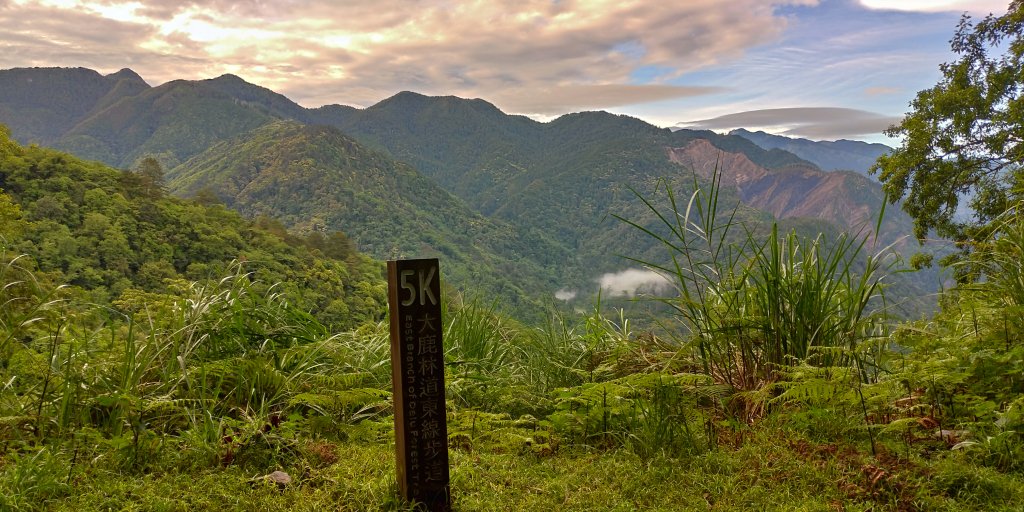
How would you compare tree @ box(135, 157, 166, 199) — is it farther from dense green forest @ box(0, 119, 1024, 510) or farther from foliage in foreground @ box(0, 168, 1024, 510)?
foliage in foreground @ box(0, 168, 1024, 510)

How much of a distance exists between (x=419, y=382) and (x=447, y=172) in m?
166

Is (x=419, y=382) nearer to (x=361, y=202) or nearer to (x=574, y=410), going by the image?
(x=574, y=410)

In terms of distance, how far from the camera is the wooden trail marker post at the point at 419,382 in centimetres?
197

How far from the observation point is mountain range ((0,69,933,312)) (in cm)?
7531

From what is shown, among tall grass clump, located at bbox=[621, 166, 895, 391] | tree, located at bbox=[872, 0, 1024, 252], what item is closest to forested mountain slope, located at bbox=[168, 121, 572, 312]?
tree, located at bbox=[872, 0, 1024, 252]

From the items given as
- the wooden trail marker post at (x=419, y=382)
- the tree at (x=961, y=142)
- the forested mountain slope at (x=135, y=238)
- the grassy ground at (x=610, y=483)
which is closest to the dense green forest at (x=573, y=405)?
the grassy ground at (x=610, y=483)

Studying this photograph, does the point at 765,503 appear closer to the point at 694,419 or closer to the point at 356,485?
the point at 694,419

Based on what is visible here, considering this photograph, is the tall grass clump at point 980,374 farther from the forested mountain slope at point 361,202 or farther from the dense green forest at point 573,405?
the forested mountain slope at point 361,202

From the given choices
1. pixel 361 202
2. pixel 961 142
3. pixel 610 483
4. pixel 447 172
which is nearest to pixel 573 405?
pixel 610 483

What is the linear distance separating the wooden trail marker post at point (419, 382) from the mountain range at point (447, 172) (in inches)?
117

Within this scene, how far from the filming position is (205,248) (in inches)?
1122

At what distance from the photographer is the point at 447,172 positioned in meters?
165

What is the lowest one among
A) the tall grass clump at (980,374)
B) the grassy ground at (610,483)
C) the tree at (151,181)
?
the grassy ground at (610,483)

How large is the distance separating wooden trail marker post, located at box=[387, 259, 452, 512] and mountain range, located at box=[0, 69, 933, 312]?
2981 mm
